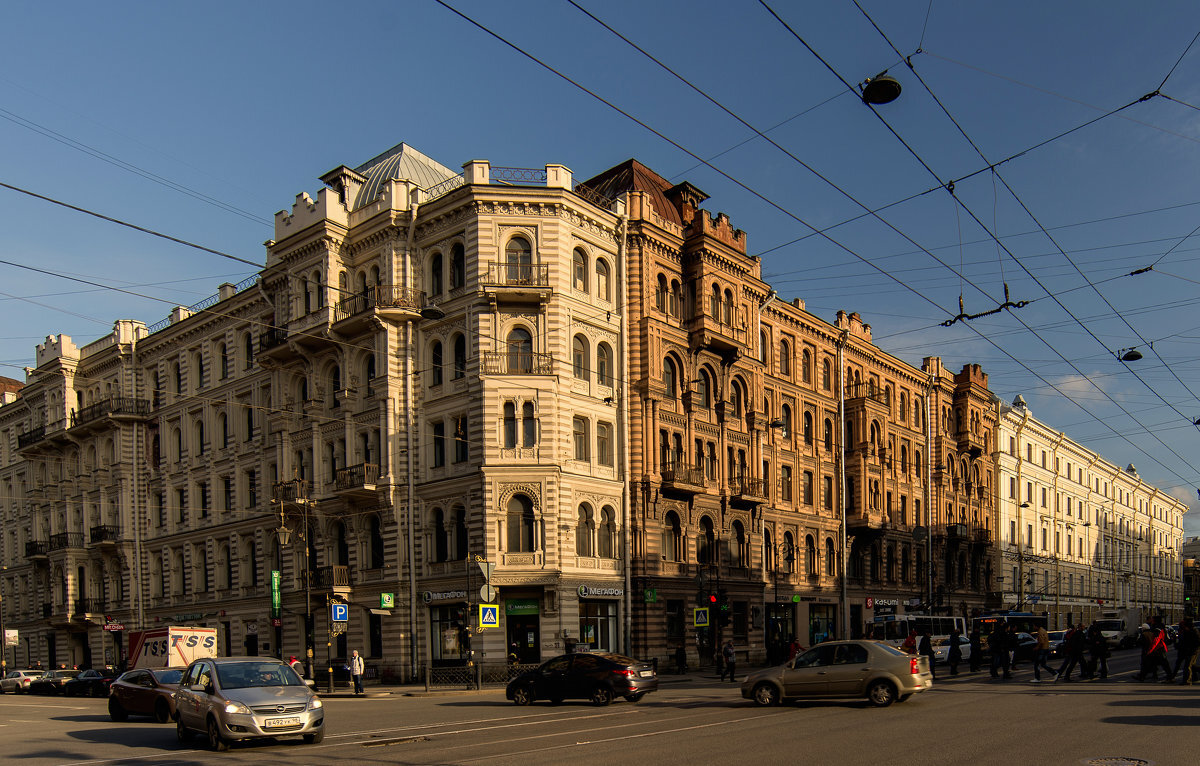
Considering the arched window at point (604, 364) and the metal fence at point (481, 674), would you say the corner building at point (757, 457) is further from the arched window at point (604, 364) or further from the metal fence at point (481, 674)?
the metal fence at point (481, 674)

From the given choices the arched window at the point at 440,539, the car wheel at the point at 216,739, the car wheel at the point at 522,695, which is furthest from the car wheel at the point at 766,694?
the arched window at the point at 440,539

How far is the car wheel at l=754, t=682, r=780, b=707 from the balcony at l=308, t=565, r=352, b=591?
23.6 metres

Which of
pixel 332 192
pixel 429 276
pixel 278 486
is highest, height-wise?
pixel 332 192

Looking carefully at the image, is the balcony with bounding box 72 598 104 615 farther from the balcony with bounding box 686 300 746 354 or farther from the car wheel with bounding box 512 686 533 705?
the car wheel with bounding box 512 686 533 705

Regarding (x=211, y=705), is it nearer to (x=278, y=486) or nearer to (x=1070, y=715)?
(x=1070, y=715)

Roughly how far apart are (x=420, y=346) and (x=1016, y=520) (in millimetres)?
54161

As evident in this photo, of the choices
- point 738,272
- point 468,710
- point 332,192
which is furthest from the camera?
point 738,272

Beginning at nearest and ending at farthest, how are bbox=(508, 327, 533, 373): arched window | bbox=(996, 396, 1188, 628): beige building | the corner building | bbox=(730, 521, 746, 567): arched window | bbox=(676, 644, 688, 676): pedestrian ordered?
bbox=(508, 327, 533, 373): arched window < bbox=(676, 644, 688, 676): pedestrian < the corner building < bbox=(730, 521, 746, 567): arched window < bbox=(996, 396, 1188, 628): beige building

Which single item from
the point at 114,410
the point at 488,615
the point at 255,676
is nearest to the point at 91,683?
the point at 114,410

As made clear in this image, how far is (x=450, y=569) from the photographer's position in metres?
37.6

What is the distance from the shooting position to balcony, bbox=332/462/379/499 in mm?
39438

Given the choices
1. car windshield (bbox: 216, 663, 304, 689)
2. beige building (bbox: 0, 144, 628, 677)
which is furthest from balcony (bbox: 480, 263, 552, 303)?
car windshield (bbox: 216, 663, 304, 689)

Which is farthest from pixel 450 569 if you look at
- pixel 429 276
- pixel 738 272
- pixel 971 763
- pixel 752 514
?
pixel 971 763

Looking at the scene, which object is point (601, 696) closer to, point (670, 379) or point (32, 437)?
point (670, 379)
